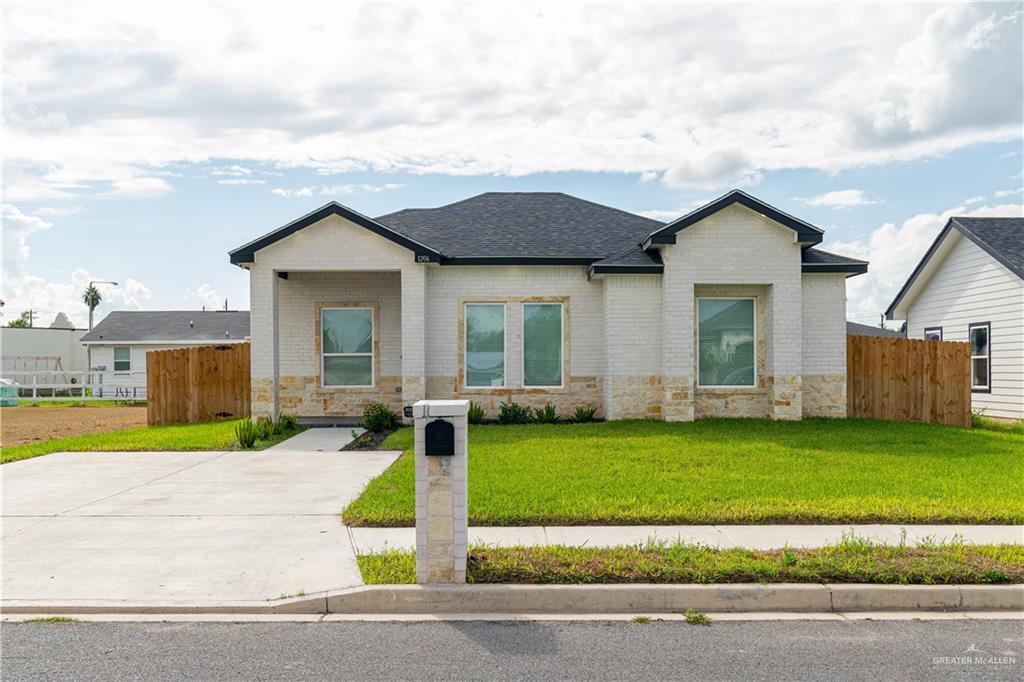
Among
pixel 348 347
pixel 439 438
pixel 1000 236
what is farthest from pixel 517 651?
pixel 1000 236

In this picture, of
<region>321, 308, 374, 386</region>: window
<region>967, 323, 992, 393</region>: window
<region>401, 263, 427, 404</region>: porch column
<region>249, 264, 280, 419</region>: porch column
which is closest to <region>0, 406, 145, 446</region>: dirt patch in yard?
<region>249, 264, 280, 419</region>: porch column

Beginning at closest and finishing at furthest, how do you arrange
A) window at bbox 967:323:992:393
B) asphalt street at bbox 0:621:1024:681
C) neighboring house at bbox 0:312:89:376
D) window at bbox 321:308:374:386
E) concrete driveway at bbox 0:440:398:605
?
asphalt street at bbox 0:621:1024:681
concrete driveway at bbox 0:440:398:605
window at bbox 321:308:374:386
window at bbox 967:323:992:393
neighboring house at bbox 0:312:89:376

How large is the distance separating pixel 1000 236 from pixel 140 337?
34.0 m

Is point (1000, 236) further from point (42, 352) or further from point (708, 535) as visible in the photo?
point (42, 352)

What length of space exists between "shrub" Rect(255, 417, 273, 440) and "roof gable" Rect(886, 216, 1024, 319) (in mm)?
16682

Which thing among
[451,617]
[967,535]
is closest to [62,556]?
[451,617]

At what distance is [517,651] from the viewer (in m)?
4.63

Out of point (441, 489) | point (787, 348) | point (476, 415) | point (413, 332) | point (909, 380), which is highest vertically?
point (413, 332)

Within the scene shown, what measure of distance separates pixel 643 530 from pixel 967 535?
3.02 metres

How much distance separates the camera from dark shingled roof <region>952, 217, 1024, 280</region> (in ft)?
55.5

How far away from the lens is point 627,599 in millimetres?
5336

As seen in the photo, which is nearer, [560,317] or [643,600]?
[643,600]

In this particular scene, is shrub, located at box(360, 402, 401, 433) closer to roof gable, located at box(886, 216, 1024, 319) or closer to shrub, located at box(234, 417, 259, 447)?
shrub, located at box(234, 417, 259, 447)

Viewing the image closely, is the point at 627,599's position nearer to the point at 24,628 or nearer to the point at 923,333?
the point at 24,628
